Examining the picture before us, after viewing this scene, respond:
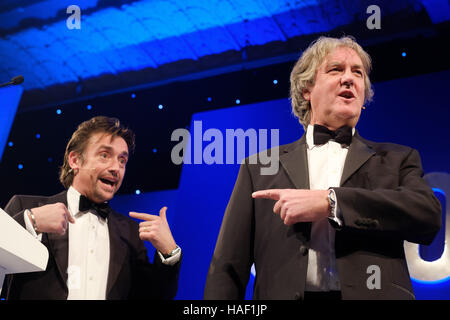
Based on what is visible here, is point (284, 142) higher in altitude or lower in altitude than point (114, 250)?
higher

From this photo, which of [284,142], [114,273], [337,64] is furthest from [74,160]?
[337,64]

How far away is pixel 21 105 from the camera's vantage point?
4539mm

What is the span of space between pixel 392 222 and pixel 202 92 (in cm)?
259

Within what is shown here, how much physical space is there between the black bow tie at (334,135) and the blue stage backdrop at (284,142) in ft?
3.71

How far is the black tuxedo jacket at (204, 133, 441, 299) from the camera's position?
4.99 feet

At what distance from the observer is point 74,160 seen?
2.79 metres

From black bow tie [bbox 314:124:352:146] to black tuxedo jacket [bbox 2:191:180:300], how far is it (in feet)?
2.75

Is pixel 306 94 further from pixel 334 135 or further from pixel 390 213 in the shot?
pixel 390 213

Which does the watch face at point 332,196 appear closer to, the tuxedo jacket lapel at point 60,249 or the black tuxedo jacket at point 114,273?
the black tuxedo jacket at point 114,273

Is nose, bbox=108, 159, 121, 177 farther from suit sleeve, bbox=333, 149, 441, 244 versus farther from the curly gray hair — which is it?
suit sleeve, bbox=333, 149, 441, 244

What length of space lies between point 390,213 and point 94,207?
57.9 inches

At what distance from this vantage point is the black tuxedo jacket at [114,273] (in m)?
2.22

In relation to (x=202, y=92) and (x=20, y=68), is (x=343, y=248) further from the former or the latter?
(x=20, y=68)

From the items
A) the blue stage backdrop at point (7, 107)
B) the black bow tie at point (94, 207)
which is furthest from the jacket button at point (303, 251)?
the blue stage backdrop at point (7, 107)
